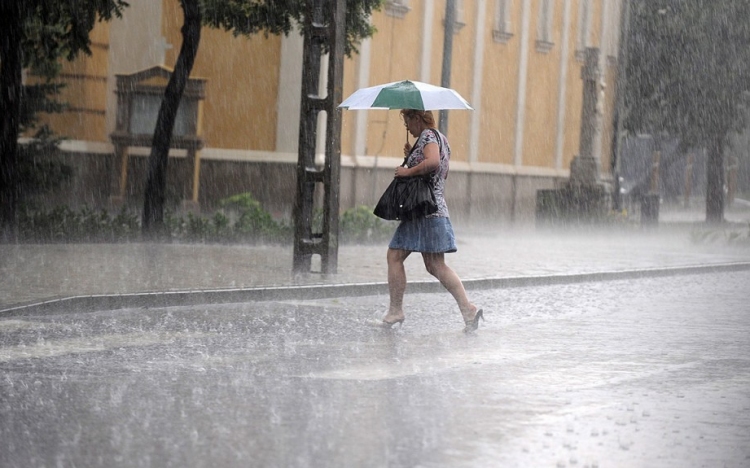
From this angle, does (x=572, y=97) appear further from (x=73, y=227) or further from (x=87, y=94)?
(x=73, y=227)

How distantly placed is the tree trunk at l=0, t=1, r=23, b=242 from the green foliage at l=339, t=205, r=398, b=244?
5577 millimetres

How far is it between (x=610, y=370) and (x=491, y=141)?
85.6ft

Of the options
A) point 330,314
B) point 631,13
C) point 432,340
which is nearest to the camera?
point 432,340

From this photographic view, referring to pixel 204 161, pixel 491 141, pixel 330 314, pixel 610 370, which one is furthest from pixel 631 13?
pixel 610 370

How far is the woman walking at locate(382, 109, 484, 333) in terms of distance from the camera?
11.2 metres

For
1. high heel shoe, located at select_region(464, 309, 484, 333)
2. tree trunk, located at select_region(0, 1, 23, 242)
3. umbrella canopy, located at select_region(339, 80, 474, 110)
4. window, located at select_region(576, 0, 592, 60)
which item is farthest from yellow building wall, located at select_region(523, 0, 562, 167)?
high heel shoe, located at select_region(464, 309, 484, 333)

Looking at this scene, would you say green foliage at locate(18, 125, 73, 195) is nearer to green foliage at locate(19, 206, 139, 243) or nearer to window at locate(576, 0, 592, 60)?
green foliage at locate(19, 206, 139, 243)

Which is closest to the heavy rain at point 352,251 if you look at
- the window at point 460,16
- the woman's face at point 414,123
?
the woman's face at point 414,123

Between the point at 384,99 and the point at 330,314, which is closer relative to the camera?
the point at 384,99

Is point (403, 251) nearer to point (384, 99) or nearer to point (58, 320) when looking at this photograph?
point (384, 99)

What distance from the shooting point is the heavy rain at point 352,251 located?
23.5 feet

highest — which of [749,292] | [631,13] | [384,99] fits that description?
[631,13]

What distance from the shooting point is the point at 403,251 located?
11.5 meters

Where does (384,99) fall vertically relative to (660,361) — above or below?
above
